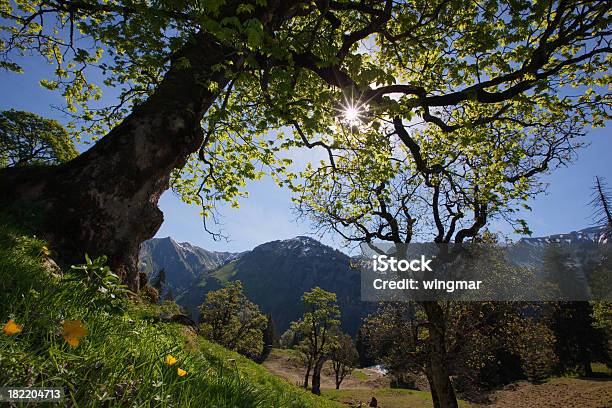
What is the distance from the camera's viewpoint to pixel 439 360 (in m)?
19.2

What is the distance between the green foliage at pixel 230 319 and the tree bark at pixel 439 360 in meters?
42.6

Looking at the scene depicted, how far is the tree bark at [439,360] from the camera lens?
1867cm

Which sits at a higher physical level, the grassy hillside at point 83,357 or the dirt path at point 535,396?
the grassy hillside at point 83,357

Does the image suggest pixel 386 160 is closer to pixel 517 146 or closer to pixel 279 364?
pixel 517 146

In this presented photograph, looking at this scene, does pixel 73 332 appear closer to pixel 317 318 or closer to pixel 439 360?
pixel 439 360

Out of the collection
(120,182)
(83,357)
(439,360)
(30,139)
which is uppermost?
(30,139)

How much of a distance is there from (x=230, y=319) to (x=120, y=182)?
5692cm

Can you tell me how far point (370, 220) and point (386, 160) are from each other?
10.1m

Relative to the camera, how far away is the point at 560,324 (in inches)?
2044

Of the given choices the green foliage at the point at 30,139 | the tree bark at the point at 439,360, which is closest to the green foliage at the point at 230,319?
the green foliage at the point at 30,139

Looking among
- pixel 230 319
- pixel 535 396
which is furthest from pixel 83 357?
pixel 230 319

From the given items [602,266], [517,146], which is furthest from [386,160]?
[602,266]

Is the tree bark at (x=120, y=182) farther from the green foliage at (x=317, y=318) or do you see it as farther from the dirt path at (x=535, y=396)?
the green foliage at (x=317, y=318)

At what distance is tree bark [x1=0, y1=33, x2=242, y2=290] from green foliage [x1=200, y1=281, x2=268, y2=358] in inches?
2084
